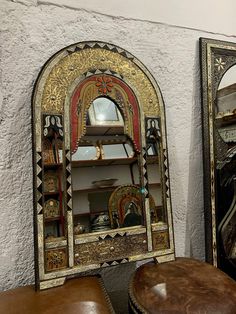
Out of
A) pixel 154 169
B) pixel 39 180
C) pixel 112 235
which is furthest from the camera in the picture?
pixel 154 169

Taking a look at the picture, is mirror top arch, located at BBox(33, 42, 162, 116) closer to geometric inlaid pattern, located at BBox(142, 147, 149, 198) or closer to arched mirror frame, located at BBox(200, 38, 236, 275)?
geometric inlaid pattern, located at BBox(142, 147, 149, 198)

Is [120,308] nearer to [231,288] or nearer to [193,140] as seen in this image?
[231,288]

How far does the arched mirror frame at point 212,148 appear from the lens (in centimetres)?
132

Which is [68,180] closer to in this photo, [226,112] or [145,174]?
[145,174]

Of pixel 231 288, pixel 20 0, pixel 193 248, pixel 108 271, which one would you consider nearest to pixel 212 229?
pixel 193 248

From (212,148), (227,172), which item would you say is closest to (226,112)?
(212,148)

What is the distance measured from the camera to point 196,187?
54.4 inches

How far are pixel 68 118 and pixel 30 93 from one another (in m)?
0.22

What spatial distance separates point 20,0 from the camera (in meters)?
1.09

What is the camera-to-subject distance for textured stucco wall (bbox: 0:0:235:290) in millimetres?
1051

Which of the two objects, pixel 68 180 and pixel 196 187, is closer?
pixel 68 180

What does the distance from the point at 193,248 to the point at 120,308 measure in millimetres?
461

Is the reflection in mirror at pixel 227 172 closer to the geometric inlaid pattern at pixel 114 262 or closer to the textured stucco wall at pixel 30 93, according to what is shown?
the textured stucco wall at pixel 30 93

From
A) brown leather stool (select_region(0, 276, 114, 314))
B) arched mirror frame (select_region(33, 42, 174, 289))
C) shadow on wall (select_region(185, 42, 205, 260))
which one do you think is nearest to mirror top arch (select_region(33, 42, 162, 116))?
arched mirror frame (select_region(33, 42, 174, 289))
